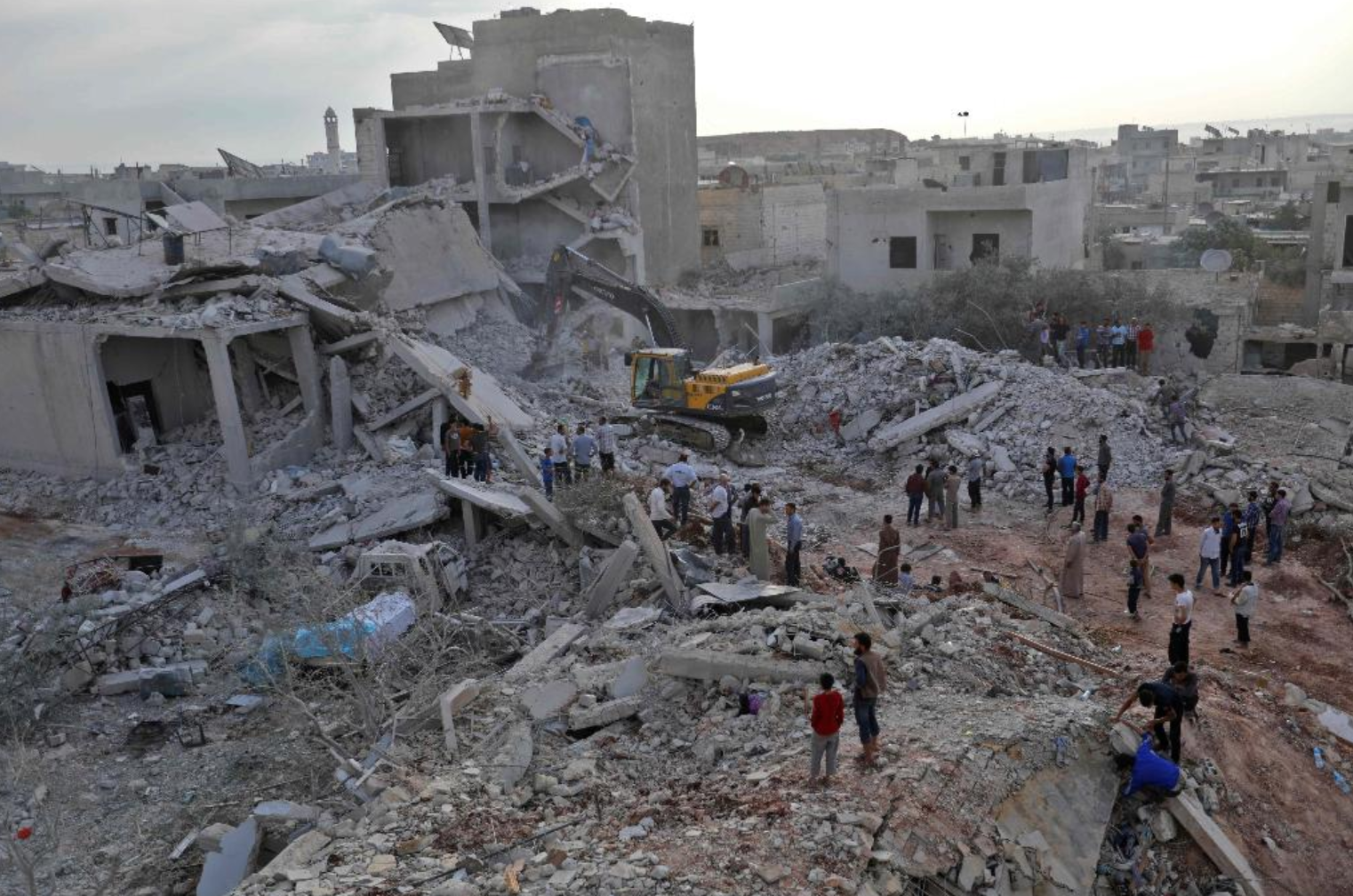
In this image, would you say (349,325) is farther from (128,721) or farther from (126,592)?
(128,721)

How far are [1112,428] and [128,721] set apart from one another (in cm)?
1594

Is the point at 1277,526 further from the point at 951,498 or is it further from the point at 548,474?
the point at 548,474

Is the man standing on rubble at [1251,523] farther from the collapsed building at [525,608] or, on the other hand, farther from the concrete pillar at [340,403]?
the concrete pillar at [340,403]

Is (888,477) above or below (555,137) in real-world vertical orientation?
below

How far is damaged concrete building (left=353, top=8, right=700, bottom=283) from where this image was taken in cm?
3388

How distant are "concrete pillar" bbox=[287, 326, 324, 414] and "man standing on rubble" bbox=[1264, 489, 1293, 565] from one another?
597 inches

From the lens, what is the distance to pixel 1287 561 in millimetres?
16172

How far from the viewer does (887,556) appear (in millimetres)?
15109

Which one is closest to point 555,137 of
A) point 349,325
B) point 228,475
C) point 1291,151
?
point 349,325

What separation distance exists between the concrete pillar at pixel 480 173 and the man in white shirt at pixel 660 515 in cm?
1881

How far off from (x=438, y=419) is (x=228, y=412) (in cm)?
339

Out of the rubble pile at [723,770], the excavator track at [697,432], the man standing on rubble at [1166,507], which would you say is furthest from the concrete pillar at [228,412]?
the man standing on rubble at [1166,507]

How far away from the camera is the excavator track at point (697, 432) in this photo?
838 inches

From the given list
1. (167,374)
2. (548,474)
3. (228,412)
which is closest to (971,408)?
(548,474)
